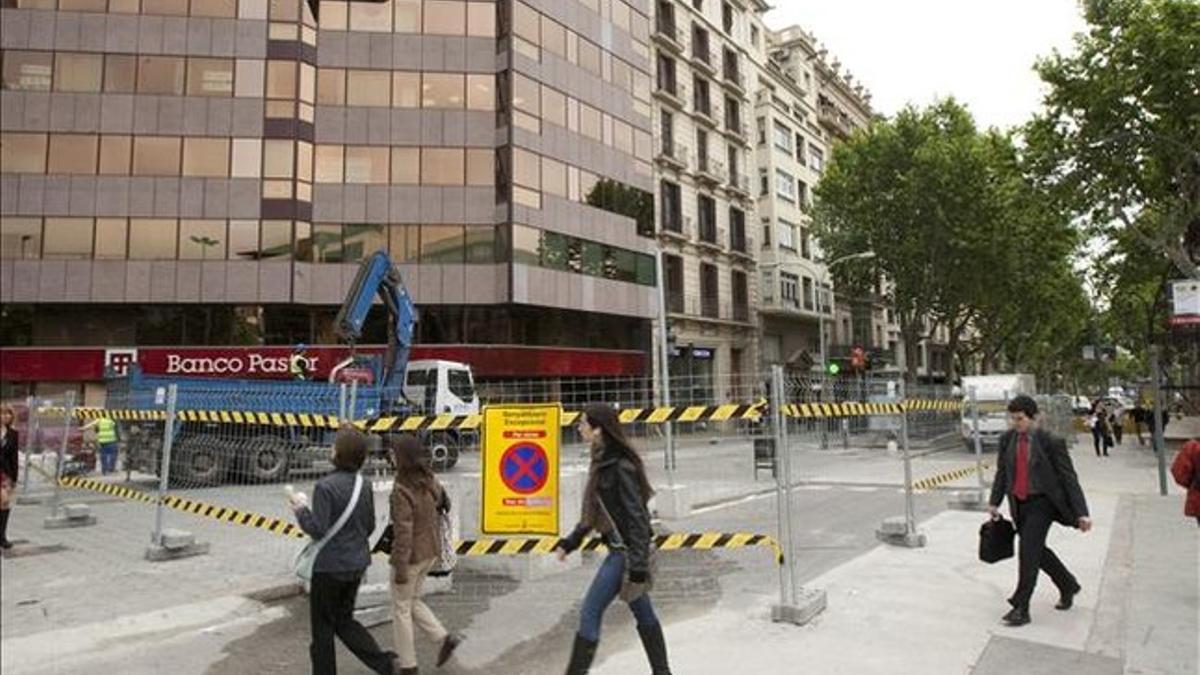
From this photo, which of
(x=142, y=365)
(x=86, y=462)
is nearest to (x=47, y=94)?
(x=142, y=365)

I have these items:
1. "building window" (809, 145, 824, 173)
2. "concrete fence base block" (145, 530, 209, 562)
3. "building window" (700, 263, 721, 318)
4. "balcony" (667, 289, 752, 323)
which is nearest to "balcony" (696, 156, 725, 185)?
"building window" (700, 263, 721, 318)

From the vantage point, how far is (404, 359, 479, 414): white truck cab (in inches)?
839

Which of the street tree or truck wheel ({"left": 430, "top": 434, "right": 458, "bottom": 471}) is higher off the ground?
the street tree

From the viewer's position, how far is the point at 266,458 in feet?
32.4

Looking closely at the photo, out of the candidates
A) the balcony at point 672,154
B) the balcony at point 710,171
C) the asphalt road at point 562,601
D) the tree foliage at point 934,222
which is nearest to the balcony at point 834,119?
the balcony at point 710,171

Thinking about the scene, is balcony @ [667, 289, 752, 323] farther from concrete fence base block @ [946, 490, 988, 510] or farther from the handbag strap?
the handbag strap

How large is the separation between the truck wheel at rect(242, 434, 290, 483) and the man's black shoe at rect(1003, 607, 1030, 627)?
6.60 m

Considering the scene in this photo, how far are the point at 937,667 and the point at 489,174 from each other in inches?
1173

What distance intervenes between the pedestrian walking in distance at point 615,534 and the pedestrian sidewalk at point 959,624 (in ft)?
1.81

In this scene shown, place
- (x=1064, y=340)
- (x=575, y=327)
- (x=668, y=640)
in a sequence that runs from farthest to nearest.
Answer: (x=1064, y=340) → (x=575, y=327) → (x=668, y=640)

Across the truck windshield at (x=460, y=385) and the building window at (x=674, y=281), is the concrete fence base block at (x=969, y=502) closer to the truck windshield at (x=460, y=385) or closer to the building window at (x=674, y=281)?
the truck windshield at (x=460, y=385)

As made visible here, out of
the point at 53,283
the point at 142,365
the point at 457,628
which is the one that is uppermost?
the point at 53,283

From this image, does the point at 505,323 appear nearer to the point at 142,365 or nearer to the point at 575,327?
the point at 575,327

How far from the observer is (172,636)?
664 cm
